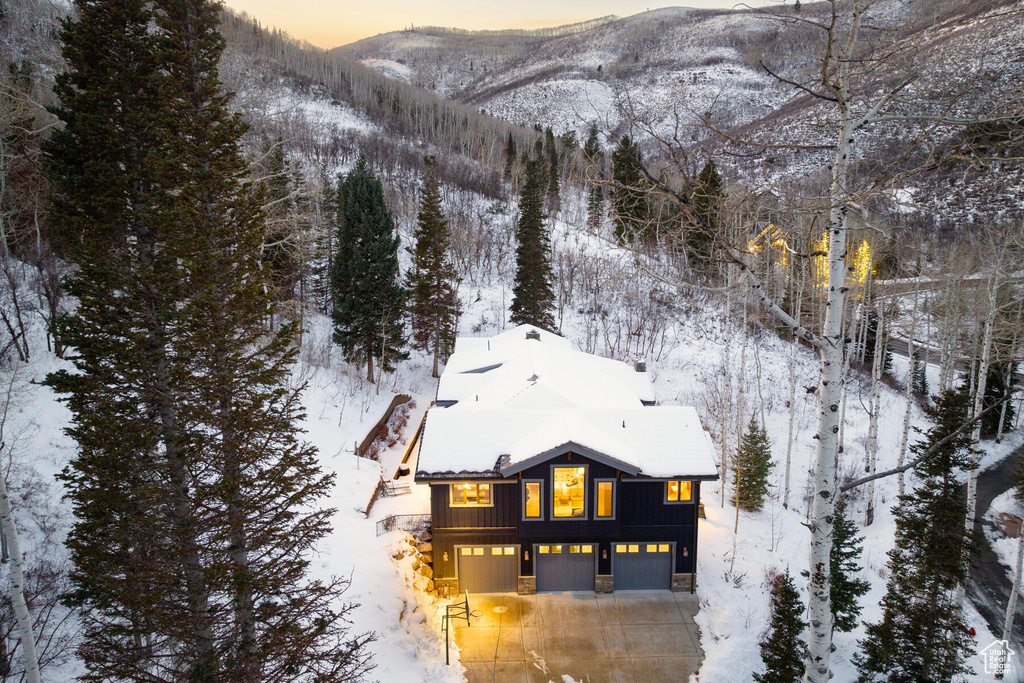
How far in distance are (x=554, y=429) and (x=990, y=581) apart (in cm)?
1595

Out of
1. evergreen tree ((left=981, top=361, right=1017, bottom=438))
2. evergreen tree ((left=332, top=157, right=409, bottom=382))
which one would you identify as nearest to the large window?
evergreen tree ((left=332, top=157, right=409, bottom=382))

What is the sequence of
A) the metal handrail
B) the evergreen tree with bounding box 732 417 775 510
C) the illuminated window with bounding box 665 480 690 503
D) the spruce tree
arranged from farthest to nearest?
the spruce tree
the evergreen tree with bounding box 732 417 775 510
the metal handrail
the illuminated window with bounding box 665 480 690 503

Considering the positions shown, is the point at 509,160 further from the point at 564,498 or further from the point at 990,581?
the point at 990,581

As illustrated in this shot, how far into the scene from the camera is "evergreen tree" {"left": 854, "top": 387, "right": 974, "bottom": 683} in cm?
1280

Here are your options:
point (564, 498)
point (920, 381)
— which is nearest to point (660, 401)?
point (920, 381)

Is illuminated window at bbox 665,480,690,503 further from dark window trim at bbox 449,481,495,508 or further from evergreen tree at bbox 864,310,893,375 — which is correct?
evergreen tree at bbox 864,310,893,375

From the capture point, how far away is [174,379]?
1041 centimetres

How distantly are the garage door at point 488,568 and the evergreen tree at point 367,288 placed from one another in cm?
1712

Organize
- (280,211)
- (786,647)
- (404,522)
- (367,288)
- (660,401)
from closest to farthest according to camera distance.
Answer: (786,647)
(404,522)
(280,211)
(367,288)
(660,401)

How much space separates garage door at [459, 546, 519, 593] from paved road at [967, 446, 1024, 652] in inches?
502

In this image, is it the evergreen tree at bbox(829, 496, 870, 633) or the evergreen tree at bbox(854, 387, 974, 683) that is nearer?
the evergreen tree at bbox(854, 387, 974, 683)

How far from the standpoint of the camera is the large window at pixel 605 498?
18578 mm

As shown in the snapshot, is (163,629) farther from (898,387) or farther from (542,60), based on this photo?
(542,60)

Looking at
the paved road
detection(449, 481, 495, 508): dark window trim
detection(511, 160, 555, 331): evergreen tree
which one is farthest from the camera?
detection(511, 160, 555, 331): evergreen tree
